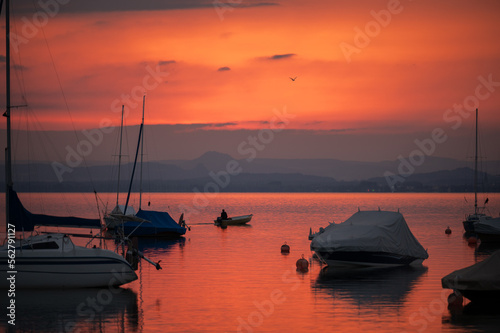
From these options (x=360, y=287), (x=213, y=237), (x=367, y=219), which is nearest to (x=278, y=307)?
(x=360, y=287)

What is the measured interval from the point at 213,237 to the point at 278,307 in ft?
132

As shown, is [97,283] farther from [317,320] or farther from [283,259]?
[283,259]

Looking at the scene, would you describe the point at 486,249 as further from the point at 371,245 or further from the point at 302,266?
the point at 302,266

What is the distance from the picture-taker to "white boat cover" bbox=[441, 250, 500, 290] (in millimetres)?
24719

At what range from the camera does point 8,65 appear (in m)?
30.8

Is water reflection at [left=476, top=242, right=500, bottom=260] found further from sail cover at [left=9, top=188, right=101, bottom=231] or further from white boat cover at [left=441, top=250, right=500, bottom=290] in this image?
sail cover at [left=9, top=188, right=101, bottom=231]

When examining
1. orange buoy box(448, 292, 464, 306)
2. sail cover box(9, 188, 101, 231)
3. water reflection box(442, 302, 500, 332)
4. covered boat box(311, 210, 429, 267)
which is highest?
sail cover box(9, 188, 101, 231)

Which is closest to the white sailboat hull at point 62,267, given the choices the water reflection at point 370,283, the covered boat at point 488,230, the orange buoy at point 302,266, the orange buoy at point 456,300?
the water reflection at point 370,283

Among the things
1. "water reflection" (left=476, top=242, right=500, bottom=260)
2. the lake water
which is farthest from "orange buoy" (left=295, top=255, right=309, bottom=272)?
"water reflection" (left=476, top=242, right=500, bottom=260)

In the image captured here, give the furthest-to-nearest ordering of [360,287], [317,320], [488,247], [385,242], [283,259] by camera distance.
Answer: [488,247]
[283,259]
[385,242]
[360,287]
[317,320]

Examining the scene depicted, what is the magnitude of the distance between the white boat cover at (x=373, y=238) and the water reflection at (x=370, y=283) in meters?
1.18

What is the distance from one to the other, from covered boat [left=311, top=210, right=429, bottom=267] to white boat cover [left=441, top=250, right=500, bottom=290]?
38.5 feet

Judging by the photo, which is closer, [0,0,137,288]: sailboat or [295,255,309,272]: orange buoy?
[0,0,137,288]: sailboat

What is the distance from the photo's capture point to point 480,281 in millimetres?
24828
